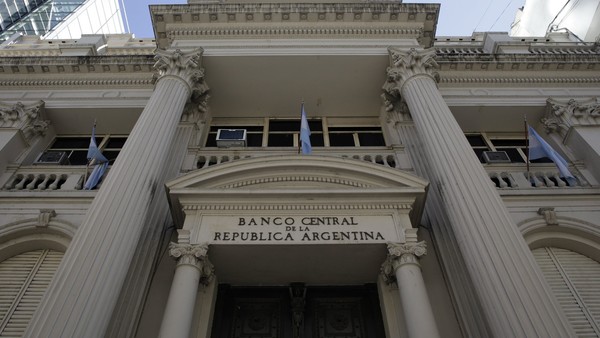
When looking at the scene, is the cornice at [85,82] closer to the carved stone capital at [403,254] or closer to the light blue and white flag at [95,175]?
the light blue and white flag at [95,175]

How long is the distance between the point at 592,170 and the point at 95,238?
10.6 metres

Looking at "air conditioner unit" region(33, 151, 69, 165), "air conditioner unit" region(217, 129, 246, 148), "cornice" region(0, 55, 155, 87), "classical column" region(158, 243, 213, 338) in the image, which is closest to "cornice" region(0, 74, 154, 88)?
"cornice" region(0, 55, 155, 87)

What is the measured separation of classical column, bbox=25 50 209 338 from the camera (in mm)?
5621

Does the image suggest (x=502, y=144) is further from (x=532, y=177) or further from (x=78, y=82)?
(x=78, y=82)

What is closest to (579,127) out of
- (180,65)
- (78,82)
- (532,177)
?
(532,177)

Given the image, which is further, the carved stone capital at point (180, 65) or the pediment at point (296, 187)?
the carved stone capital at point (180, 65)

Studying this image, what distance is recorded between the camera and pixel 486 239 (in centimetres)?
664

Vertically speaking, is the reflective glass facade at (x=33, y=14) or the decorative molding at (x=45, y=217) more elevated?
the reflective glass facade at (x=33, y=14)

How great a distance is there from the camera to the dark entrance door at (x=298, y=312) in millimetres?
7945

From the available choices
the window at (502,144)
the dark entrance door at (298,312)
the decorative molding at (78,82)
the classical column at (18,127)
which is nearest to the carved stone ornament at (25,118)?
the classical column at (18,127)

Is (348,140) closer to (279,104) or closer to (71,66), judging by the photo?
(279,104)

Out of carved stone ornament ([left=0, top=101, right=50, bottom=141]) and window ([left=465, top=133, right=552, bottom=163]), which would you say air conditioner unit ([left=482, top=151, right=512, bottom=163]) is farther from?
carved stone ornament ([left=0, top=101, right=50, bottom=141])

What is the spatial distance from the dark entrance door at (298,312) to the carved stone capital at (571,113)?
23.3 ft

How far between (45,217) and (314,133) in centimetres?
698
